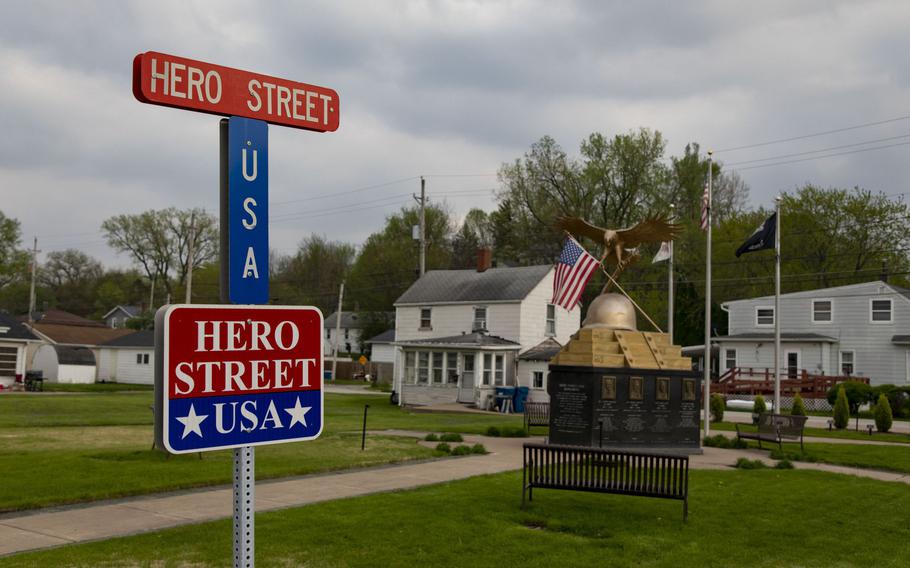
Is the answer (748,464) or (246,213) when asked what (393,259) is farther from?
(246,213)

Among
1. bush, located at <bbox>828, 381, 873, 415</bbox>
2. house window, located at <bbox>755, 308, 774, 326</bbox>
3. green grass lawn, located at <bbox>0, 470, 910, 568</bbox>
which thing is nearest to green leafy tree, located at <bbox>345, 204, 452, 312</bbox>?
house window, located at <bbox>755, 308, 774, 326</bbox>

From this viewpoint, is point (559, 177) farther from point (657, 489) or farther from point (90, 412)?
point (657, 489)

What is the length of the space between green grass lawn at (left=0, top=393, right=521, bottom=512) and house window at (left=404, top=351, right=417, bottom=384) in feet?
38.3

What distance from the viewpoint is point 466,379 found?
4028cm

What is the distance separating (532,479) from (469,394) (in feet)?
91.8

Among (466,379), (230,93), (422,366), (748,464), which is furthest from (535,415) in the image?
(230,93)

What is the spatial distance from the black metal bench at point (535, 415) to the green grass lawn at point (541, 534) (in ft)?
36.0

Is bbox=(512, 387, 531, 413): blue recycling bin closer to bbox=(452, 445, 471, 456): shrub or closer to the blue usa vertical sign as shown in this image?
bbox=(452, 445, 471, 456): shrub

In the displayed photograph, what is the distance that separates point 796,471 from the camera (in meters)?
17.0

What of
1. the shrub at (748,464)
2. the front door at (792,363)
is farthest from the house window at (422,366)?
the shrub at (748,464)

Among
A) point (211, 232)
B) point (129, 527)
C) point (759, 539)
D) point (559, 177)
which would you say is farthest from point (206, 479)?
point (211, 232)

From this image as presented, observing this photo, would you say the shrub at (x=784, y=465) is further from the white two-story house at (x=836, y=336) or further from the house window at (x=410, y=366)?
the white two-story house at (x=836, y=336)

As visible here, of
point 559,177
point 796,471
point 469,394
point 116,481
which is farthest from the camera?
point 559,177

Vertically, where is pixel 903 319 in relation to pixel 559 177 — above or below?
below
